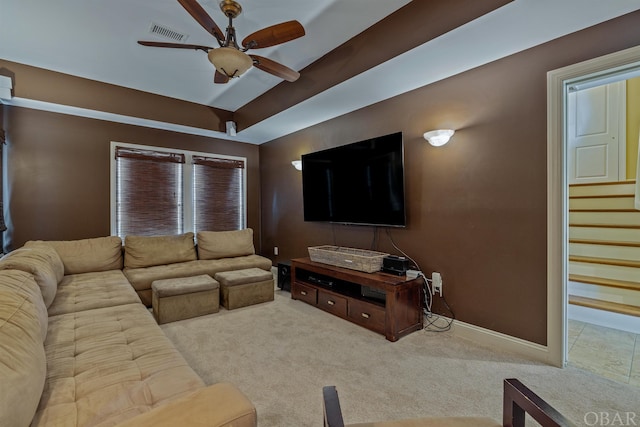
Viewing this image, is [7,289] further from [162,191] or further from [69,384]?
[162,191]

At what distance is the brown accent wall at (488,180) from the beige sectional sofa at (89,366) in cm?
228

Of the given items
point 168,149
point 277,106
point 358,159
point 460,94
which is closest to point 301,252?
point 358,159

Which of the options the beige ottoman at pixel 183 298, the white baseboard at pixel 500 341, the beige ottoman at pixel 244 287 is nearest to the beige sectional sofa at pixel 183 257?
the beige ottoman at pixel 183 298

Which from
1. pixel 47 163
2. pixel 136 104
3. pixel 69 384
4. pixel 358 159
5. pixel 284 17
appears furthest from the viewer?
pixel 136 104

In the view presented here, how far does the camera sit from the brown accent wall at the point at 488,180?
212cm

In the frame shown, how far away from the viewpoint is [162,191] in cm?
431

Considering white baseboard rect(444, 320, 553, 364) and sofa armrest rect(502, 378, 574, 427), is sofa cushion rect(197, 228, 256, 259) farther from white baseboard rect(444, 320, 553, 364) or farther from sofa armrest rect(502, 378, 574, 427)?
sofa armrest rect(502, 378, 574, 427)

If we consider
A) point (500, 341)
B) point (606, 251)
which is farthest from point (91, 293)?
point (606, 251)

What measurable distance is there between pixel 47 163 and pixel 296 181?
3.19m

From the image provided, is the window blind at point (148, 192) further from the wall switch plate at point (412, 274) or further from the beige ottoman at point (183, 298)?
the wall switch plate at point (412, 274)

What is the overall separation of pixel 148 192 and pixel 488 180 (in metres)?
4.38

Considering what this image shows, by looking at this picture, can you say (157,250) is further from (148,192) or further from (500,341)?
(500,341)

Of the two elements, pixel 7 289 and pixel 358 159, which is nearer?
pixel 7 289

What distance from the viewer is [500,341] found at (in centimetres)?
231
